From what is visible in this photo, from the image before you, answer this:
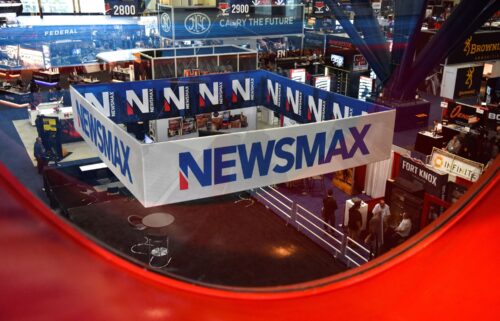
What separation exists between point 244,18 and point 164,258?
26.6 feet

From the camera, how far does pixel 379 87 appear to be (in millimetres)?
13266

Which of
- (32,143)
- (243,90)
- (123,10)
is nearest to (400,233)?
(243,90)

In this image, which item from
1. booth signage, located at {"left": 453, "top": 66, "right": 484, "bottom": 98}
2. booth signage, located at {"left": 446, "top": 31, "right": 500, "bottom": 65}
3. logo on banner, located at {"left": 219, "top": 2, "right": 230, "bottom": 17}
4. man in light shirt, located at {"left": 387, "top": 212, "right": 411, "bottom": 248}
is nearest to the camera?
man in light shirt, located at {"left": 387, "top": 212, "right": 411, "bottom": 248}

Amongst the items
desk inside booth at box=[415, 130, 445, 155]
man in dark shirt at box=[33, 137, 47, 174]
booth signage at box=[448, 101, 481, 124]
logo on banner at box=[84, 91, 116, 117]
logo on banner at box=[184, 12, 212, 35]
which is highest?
logo on banner at box=[184, 12, 212, 35]

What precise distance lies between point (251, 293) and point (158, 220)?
5.01 metres

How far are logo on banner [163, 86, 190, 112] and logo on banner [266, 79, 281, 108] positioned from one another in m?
1.45

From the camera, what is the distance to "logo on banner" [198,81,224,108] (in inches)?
328

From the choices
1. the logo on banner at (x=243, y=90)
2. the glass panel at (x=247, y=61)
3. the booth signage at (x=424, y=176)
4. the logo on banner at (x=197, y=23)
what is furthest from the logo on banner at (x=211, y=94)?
the logo on banner at (x=197, y=23)

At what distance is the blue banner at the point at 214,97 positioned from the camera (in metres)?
6.95

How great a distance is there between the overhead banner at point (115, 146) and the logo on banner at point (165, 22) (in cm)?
655

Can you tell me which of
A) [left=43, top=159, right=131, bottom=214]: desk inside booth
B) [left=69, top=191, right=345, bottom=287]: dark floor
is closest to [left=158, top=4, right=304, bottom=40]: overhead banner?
[left=43, top=159, right=131, bottom=214]: desk inside booth

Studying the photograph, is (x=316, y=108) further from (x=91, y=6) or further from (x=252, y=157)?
(x=91, y=6)

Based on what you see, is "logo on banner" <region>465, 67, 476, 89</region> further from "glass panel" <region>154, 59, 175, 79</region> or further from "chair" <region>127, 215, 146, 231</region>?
"chair" <region>127, 215, 146, 231</region>

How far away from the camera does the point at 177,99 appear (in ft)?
27.0
